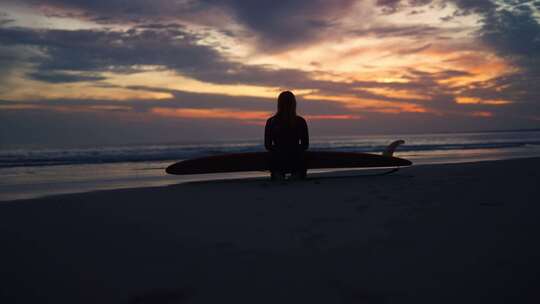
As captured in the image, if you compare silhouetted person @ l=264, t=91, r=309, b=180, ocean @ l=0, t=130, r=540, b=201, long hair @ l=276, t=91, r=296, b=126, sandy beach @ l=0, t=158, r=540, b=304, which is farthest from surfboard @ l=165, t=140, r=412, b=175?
sandy beach @ l=0, t=158, r=540, b=304

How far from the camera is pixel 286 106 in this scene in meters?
4.98

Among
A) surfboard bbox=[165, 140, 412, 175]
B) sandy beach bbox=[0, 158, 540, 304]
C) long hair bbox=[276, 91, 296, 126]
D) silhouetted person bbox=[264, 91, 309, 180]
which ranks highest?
long hair bbox=[276, 91, 296, 126]

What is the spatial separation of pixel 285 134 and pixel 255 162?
966 millimetres

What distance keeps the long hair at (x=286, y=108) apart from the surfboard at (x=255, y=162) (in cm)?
76

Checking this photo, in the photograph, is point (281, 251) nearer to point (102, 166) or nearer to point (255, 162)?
point (255, 162)

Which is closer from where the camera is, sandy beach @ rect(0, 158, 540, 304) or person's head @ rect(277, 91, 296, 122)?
sandy beach @ rect(0, 158, 540, 304)

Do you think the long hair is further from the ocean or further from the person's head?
the ocean

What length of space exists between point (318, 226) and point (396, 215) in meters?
0.63

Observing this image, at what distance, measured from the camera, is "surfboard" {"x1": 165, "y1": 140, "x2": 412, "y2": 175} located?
18.9ft

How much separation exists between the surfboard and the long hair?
0.76 meters

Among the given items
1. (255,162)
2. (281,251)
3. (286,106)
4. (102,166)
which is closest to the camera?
(281,251)

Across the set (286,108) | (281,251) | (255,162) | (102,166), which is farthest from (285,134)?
(102,166)

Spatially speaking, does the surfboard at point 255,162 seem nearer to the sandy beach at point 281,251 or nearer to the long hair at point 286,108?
the long hair at point 286,108

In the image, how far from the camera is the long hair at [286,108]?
16.3 ft
